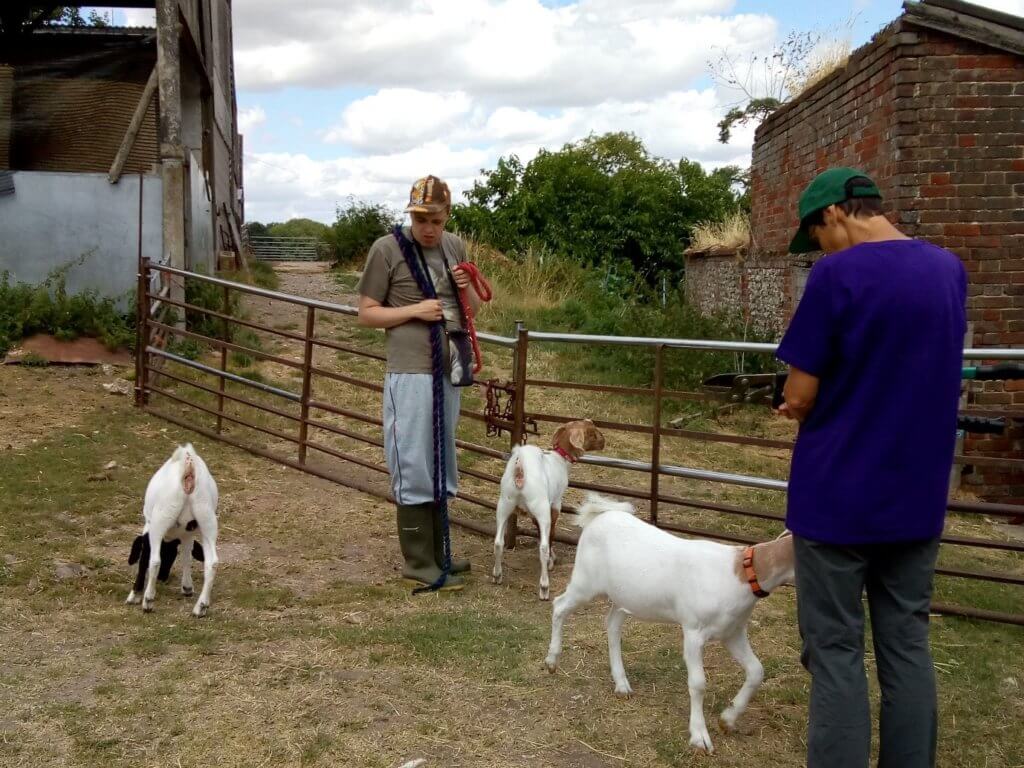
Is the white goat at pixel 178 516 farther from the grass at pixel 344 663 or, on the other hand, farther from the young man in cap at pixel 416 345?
the young man in cap at pixel 416 345

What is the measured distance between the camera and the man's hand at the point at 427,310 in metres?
4.92

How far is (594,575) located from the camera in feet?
13.0

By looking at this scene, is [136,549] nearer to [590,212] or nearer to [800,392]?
[800,392]

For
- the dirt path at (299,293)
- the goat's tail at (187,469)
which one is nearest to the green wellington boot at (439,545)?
the goat's tail at (187,469)

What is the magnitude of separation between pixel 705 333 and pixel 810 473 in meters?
9.41

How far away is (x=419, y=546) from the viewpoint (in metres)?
5.23

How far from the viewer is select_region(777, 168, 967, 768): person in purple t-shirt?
2645 mm

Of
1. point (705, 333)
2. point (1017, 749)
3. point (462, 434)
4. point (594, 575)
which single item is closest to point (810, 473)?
point (594, 575)

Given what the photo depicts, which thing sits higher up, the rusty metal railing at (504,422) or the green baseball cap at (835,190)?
the green baseball cap at (835,190)

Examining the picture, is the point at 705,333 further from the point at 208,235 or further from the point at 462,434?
the point at 208,235

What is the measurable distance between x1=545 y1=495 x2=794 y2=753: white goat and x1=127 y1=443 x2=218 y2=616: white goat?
184cm

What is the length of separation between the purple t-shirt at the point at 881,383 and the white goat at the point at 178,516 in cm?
304

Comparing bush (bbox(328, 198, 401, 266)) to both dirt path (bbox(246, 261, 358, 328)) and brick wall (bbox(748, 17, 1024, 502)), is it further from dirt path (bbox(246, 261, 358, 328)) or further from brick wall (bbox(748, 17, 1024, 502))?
brick wall (bbox(748, 17, 1024, 502))

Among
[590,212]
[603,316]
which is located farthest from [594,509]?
[590,212]
